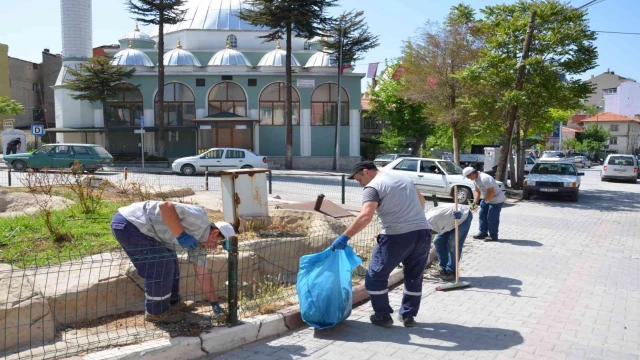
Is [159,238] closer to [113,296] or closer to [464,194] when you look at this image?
[113,296]

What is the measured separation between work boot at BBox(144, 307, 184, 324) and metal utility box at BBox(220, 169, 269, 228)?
2972mm

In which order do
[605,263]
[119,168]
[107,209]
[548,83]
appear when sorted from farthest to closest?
[119,168] < [548,83] < [107,209] < [605,263]

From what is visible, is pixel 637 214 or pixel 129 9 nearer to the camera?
pixel 637 214

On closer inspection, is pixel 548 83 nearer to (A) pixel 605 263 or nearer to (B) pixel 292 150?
(A) pixel 605 263

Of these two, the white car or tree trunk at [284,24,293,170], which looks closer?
the white car

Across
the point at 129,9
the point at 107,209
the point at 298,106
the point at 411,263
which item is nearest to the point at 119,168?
the point at 129,9

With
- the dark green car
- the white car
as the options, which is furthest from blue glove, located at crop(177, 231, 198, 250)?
the dark green car

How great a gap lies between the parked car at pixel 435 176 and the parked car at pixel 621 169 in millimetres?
17075

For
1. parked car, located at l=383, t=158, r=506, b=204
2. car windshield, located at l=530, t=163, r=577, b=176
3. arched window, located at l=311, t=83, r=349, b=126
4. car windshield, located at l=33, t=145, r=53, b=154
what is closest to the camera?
parked car, located at l=383, t=158, r=506, b=204

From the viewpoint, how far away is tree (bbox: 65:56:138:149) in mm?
32219

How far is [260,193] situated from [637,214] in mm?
13096

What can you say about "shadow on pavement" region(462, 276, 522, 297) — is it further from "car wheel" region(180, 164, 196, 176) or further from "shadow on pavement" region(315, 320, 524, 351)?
"car wheel" region(180, 164, 196, 176)

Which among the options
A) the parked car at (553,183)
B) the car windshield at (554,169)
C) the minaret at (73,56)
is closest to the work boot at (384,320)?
the parked car at (553,183)

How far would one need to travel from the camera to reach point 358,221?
5.00 meters
